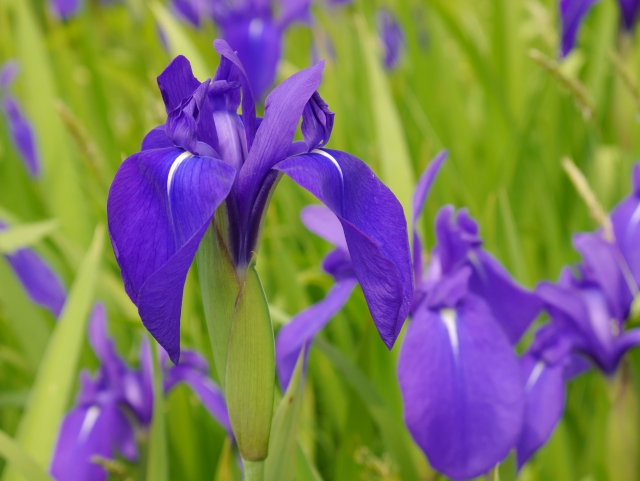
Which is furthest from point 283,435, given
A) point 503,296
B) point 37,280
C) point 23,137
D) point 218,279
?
point 23,137

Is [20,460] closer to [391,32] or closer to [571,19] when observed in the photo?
[571,19]

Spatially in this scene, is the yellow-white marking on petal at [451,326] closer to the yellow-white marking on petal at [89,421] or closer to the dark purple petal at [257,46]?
the yellow-white marking on petal at [89,421]

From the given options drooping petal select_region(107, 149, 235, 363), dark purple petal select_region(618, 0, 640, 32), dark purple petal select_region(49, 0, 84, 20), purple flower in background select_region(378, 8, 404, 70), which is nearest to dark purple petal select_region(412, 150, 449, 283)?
drooping petal select_region(107, 149, 235, 363)

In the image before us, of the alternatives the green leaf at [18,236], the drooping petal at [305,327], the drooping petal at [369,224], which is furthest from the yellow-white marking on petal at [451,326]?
the green leaf at [18,236]

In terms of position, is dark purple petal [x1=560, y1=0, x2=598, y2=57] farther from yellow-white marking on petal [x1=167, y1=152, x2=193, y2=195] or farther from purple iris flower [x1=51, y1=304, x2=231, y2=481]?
yellow-white marking on petal [x1=167, y1=152, x2=193, y2=195]

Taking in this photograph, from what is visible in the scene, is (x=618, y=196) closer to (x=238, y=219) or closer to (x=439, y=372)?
(x=439, y=372)

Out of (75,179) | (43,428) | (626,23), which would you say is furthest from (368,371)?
(626,23)
